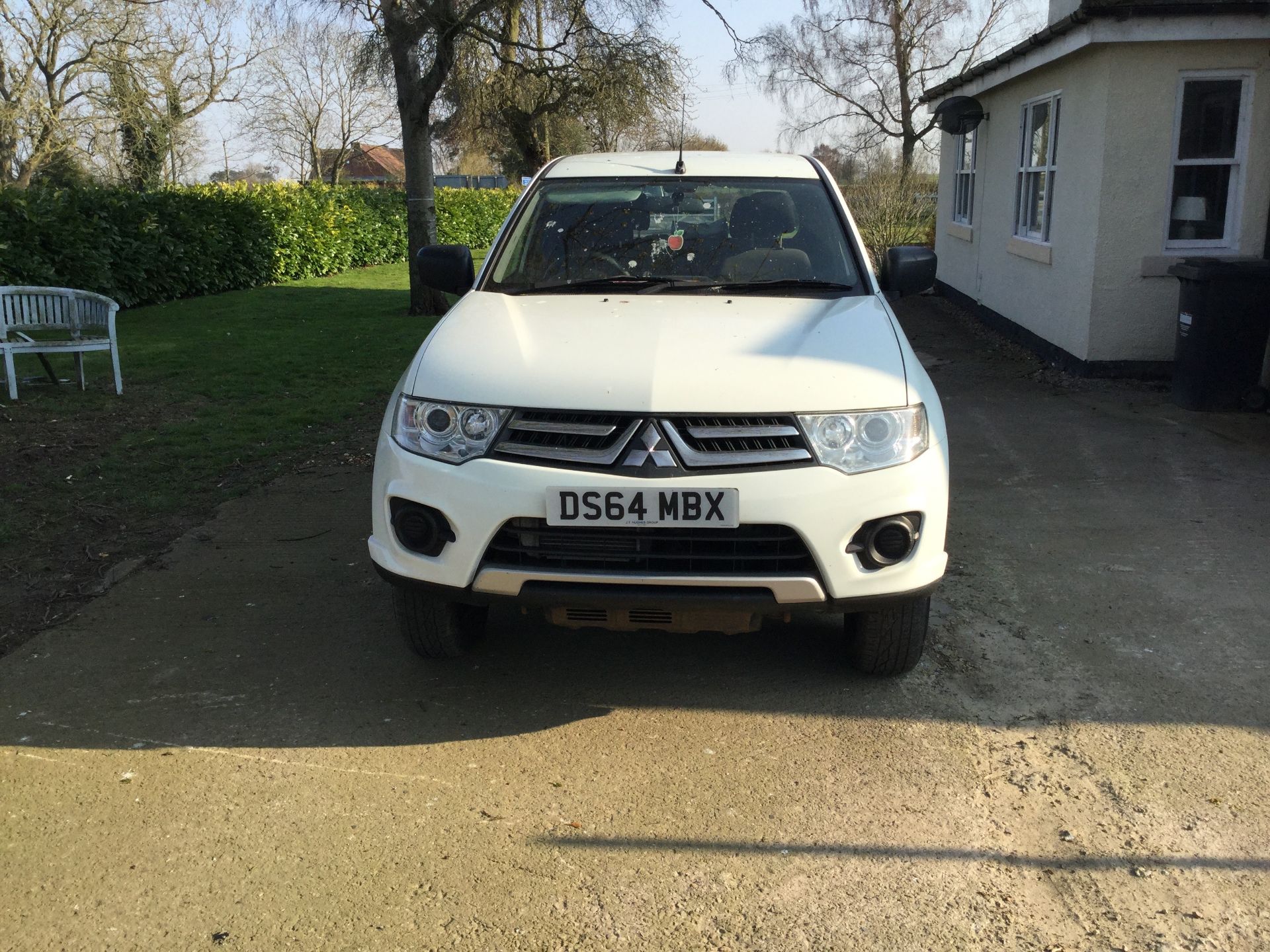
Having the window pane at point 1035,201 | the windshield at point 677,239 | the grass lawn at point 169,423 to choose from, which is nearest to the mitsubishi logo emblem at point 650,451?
the windshield at point 677,239

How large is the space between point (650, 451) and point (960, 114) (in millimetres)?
13484

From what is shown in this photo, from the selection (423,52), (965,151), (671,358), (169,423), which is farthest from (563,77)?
(671,358)

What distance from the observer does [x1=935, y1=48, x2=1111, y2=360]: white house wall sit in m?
10.1

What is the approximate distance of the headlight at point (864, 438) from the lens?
Answer: 139 inches

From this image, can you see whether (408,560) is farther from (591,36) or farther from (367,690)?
(591,36)

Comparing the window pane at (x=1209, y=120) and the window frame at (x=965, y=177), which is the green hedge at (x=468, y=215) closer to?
the window frame at (x=965, y=177)

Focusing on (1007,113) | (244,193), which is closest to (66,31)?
(244,193)

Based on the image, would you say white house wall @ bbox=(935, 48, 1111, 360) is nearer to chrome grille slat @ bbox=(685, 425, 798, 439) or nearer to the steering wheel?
the steering wheel

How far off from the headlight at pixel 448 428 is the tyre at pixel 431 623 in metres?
0.55

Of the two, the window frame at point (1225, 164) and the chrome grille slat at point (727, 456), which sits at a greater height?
the window frame at point (1225, 164)

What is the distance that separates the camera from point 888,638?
3953 millimetres

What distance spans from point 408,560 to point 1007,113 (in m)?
12.2

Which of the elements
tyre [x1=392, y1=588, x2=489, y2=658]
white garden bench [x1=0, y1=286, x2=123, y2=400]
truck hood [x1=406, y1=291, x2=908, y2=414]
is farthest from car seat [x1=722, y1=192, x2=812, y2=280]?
white garden bench [x1=0, y1=286, x2=123, y2=400]

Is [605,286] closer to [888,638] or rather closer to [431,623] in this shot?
[431,623]
